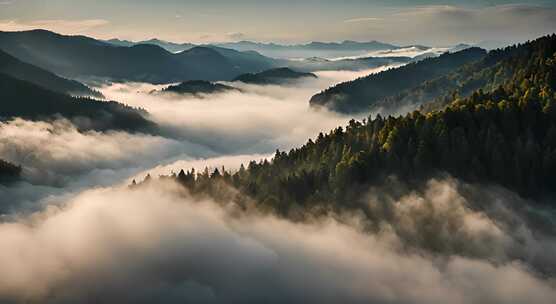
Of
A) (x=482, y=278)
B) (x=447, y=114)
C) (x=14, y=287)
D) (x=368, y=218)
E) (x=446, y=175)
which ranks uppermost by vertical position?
(x=447, y=114)

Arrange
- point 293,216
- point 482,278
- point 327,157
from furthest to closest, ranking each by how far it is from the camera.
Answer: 1. point 327,157
2. point 293,216
3. point 482,278

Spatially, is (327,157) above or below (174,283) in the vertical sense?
above

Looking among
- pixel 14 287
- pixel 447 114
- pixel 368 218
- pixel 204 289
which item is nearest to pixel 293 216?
pixel 368 218

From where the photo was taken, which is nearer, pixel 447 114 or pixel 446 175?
pixel 446 175

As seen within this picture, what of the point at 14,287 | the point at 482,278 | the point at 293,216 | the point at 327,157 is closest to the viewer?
the point at 482,278

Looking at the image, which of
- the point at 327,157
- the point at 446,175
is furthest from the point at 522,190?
the point at 327,157

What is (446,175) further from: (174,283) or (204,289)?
(174,283)
